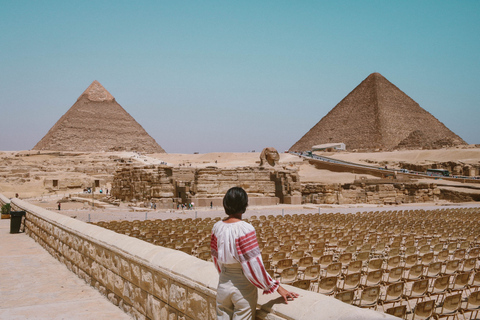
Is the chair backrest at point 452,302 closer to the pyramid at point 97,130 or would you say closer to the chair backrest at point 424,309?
the chair backrest at point 424,309

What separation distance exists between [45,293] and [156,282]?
7.58 ft

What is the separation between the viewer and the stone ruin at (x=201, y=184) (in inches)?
806

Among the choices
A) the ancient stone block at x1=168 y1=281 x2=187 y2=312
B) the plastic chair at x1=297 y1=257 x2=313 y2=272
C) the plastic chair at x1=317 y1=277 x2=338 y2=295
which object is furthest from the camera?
the plastic chair at x1=297 y1=257 x2=313 y2=272

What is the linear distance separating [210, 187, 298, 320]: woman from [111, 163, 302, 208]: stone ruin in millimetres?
17995

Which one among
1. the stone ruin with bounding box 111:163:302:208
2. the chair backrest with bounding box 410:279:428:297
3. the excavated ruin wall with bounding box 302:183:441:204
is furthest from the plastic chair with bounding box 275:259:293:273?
the excavated ruin wall with bounding box 302:183:441:204

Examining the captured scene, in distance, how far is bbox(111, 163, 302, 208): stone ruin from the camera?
20.5m

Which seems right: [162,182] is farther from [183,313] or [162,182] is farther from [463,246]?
[183,313]

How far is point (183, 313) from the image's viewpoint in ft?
9.62

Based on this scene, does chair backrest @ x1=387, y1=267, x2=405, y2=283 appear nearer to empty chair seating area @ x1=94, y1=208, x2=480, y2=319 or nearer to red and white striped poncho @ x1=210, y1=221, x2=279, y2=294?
empty chair seating area @ x1=94, y1=208, x2=480, y2=319

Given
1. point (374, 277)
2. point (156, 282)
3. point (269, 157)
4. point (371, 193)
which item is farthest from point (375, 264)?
point (371, 193)

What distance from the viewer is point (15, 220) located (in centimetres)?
1017

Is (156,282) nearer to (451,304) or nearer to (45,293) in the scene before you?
(45,293)

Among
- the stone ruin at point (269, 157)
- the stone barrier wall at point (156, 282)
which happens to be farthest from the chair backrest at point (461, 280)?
the stone ruin at point (269, 157)

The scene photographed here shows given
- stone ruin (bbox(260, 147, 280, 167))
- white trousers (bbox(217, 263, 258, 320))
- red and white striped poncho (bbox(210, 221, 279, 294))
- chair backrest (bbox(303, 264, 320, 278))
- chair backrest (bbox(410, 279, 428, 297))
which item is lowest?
chair backrest (bbox(303, 264, 320, 278))
